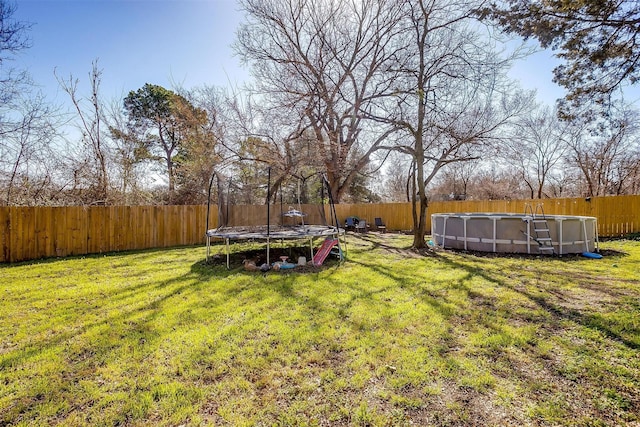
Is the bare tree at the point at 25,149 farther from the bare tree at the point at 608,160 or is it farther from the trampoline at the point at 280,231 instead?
the bare tree at the point at 608,160

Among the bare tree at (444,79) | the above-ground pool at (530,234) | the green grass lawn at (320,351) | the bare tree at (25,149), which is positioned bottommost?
the green grass lawn at (320,351)

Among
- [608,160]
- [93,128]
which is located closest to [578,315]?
[93,128]

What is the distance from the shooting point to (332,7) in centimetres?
822

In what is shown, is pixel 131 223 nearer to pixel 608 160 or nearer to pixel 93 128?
pixel 93 128

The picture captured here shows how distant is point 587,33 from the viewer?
13.6 feet

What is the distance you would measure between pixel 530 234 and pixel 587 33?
171 inches

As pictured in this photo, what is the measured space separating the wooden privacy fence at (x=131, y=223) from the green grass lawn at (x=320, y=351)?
8.73ft

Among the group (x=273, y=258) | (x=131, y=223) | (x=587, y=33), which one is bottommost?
(x=273, y=258)

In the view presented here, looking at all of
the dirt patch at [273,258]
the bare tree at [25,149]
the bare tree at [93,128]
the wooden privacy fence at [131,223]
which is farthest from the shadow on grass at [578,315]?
the bare tree at [25,149]

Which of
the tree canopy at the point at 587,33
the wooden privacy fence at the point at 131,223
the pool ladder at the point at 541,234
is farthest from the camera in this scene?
the pool ladder at the point at 541,234

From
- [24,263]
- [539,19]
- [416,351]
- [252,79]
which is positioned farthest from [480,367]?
[252,79]

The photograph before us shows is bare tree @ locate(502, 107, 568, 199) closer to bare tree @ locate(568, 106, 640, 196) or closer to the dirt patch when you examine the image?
bare tree @ locate(568, 106, 640, 196)

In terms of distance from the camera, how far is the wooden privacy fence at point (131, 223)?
20.2 ft

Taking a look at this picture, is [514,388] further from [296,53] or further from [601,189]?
[601,189]
